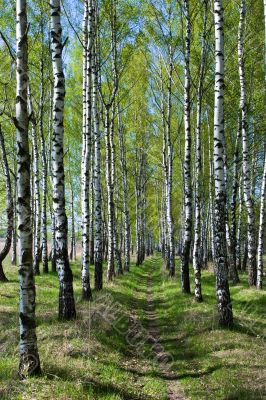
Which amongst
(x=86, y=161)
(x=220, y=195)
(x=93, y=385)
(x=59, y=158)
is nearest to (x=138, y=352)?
(x=93, y=385)

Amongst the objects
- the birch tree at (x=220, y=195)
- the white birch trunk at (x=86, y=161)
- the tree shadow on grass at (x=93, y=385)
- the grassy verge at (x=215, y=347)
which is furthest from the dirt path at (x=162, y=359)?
the white birch trunk at (x=86, y=161)

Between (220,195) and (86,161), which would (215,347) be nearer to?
(220,195)

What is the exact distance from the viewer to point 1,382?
20.4 feet

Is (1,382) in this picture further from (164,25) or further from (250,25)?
(250,25)

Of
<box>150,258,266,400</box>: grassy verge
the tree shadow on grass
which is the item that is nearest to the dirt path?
<box>150,258,266,400</box>: grassy verge

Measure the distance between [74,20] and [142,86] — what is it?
32.7 ft

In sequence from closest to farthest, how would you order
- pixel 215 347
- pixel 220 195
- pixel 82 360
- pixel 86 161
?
pixel 82 360 → pixel 215 347 → pixel 220 195 → pixel 86 161

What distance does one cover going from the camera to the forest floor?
21.6 feet

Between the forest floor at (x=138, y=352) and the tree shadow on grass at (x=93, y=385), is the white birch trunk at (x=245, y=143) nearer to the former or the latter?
the forest floor at (x=138, y=352)

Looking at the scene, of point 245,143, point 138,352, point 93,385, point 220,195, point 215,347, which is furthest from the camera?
point 245,143

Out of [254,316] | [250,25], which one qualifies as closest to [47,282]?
[254,316]

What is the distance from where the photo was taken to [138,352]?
948 cm

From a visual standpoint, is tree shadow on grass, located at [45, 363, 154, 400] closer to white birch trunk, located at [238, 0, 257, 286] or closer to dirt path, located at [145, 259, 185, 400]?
dirt path, located at [145, 259, 185, 400]

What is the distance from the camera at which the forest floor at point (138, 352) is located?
6.57m
